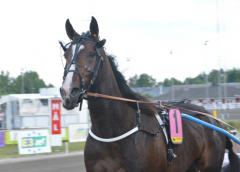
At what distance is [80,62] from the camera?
4.04 m

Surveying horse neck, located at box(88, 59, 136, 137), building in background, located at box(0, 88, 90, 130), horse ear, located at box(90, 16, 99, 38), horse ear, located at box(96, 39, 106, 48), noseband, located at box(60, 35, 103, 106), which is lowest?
building in background, located at box(0, 88, 90, 130)

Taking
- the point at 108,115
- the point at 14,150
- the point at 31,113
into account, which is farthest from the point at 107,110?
the point at 31,113

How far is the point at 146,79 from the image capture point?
92312 mm

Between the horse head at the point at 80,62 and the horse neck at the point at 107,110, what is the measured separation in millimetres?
148

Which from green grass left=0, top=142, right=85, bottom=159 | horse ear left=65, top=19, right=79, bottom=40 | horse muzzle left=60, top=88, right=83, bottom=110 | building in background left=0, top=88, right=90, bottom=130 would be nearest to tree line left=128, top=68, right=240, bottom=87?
building in background left=0, top=88, right=90, bottom=130

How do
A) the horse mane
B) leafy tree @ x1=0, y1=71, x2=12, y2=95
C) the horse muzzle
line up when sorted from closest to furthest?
the horse muzzle → the horse mane → leafy tree @ x1=0, y1=71, x2=12, y2=95

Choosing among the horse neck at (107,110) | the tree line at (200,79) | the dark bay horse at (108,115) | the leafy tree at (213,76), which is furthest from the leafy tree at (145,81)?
the horse neck at (107,110)

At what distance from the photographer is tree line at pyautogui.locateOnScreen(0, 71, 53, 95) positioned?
8719 cm

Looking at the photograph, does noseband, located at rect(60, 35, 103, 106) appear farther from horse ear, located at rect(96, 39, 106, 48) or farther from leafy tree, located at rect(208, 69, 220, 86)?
leafy tree, located at rect(208, 69, 220, 86)

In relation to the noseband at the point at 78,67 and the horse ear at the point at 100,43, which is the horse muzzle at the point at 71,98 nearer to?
the noseband at the point at 78,67

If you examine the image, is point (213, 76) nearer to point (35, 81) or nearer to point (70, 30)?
point (35, 81)

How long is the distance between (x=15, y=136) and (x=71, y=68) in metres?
14.9

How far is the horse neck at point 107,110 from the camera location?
14.1 ft

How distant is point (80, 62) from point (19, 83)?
295 ft
